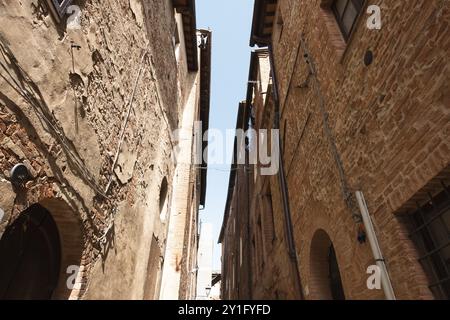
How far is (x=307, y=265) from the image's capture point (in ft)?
18.1

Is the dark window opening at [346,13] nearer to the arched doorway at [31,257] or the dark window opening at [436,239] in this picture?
the dark window opening at [436,239]

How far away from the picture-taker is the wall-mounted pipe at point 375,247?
2.98 metres

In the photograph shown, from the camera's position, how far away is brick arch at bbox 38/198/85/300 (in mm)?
2963

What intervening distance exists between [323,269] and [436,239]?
2963mm

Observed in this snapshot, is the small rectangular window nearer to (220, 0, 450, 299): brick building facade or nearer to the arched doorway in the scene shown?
the arched doorway

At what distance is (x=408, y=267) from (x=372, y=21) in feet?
9.36

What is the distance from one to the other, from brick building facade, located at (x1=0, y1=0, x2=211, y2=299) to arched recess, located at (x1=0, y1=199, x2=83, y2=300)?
0.03ft

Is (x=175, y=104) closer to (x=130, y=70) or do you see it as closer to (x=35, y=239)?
(x=130, y=70)

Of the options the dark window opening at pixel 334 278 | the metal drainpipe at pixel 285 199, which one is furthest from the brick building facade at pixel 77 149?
the dark window opening at pixel 334 278

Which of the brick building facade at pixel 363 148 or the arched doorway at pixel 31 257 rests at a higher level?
the brick building facade at pixel 363 148

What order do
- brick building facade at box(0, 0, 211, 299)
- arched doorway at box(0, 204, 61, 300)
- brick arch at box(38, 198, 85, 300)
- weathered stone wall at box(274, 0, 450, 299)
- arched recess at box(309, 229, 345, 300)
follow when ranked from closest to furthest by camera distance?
brick building facade at box(0, 0, 211, 299)
weathered stone wall at box(274, 0, 450, 299)
arched doorway at box(0, 204, 61, 300)
brick arch at box(38, 198, 85, 300)
arched recess at box(309, 229, 345, 300)

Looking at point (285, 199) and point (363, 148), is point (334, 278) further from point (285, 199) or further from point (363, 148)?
point (363, 148)

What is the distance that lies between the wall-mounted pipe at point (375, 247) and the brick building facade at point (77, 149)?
3.16m

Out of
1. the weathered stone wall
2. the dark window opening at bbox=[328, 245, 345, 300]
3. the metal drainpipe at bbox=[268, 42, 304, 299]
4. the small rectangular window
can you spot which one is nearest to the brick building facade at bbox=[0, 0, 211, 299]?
the small rectangular window
